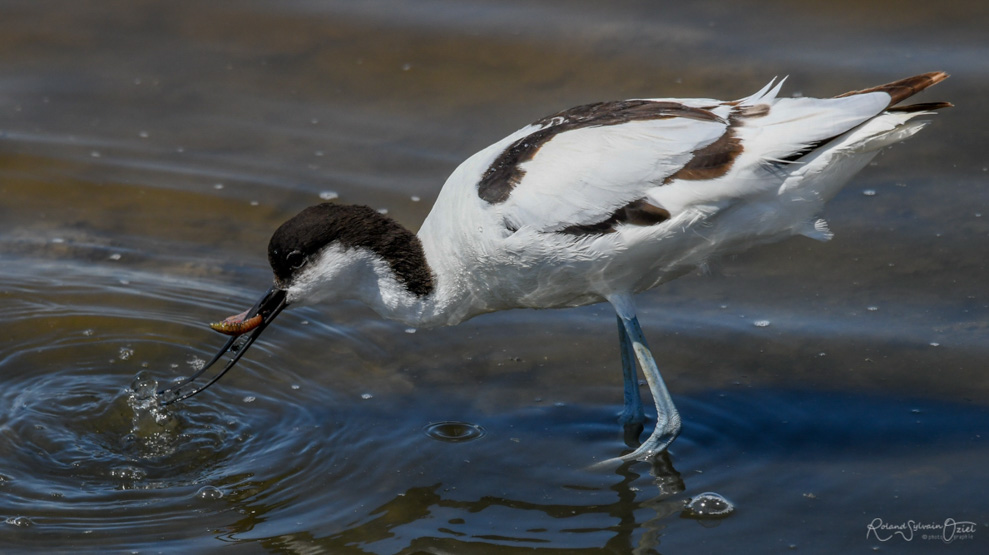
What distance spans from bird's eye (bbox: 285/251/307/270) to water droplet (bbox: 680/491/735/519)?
2.10 meters

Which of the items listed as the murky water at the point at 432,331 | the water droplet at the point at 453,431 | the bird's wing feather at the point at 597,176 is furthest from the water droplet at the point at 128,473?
the bird's wing feather at the point at 597,176

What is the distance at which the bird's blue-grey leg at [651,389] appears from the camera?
5.48 m

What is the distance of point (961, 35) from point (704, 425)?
463 centimetres

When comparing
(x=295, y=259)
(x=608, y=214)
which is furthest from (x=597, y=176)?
(x=295, y=259)

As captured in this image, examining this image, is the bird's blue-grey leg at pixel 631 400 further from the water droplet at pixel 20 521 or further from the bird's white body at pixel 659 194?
the water droplet at pixel 20 521

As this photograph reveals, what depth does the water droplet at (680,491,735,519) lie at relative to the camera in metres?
5.05

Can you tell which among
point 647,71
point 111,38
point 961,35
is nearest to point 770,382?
point 647,71

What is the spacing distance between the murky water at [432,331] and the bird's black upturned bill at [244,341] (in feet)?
0.33

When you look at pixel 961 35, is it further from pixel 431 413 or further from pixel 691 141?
pixel 431 413

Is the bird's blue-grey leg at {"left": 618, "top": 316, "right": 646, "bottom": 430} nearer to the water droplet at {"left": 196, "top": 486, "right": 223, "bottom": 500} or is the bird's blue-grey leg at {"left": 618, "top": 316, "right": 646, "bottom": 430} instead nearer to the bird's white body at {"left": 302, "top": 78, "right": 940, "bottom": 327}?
the bird's white body at {"left": 302, "top": 78, "right": 940, "bottom": 327}
